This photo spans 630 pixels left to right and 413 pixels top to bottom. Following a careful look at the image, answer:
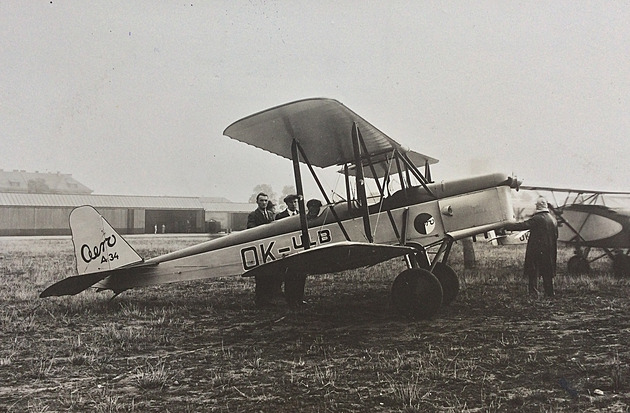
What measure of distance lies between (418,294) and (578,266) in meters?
5.28

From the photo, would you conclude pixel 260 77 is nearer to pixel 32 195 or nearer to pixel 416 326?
pixel 416 326

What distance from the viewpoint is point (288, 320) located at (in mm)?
4805

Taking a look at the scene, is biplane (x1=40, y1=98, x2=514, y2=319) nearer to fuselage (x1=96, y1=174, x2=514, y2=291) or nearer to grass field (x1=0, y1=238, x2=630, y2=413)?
fuselage (x1=96, y1=174, x2=514, y2=291)

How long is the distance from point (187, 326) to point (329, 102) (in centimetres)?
272

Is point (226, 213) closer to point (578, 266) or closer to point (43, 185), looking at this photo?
point (43, 185)

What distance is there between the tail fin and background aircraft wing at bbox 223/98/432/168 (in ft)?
7.86

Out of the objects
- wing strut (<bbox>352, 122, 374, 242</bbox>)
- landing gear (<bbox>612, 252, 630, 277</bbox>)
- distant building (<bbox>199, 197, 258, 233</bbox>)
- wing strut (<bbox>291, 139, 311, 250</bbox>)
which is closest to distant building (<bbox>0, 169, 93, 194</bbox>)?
distant building (<bbox>199, 197, 258, 233</bbox>)

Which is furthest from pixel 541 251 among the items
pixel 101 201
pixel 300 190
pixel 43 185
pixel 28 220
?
pixel 28 220

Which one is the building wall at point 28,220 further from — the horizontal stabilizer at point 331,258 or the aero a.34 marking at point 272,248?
the horizontal stabilizer at point 331,258

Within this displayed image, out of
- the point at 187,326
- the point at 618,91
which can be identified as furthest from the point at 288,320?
the point at 618,91

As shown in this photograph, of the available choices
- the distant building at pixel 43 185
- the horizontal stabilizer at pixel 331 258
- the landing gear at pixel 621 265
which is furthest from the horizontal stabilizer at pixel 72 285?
the distant building at pixel 43 185

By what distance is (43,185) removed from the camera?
18.3 m

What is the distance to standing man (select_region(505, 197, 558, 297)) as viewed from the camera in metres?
5.89

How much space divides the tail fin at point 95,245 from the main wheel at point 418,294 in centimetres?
357
